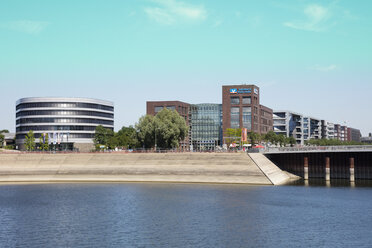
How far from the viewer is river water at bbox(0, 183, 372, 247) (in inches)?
2120

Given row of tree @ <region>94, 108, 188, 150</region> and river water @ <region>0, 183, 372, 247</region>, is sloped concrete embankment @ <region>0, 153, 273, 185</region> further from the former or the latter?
row of tree @ <region>94, 108, 188, 150</region>

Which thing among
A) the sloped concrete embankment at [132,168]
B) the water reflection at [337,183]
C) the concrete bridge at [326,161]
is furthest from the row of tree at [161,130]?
the water reflection at [337,183]

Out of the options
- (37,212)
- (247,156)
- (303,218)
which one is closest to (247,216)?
(303,218)

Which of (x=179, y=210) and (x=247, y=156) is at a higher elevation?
(x=247, y=156)

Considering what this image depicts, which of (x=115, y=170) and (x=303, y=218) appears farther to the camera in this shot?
(x=115, y=170)

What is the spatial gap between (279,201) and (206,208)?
16.7m

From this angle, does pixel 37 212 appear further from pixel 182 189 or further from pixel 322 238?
pixel 322 238

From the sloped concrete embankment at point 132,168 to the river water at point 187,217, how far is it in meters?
15.3

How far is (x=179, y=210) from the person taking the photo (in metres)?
74.6

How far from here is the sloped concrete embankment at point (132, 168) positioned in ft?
394

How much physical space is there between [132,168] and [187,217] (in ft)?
211

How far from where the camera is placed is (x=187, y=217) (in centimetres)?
6862

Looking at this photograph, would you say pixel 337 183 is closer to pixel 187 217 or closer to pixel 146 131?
pixel 187 217

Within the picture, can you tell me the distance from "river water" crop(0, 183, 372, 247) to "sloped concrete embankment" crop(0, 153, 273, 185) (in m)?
15.3
